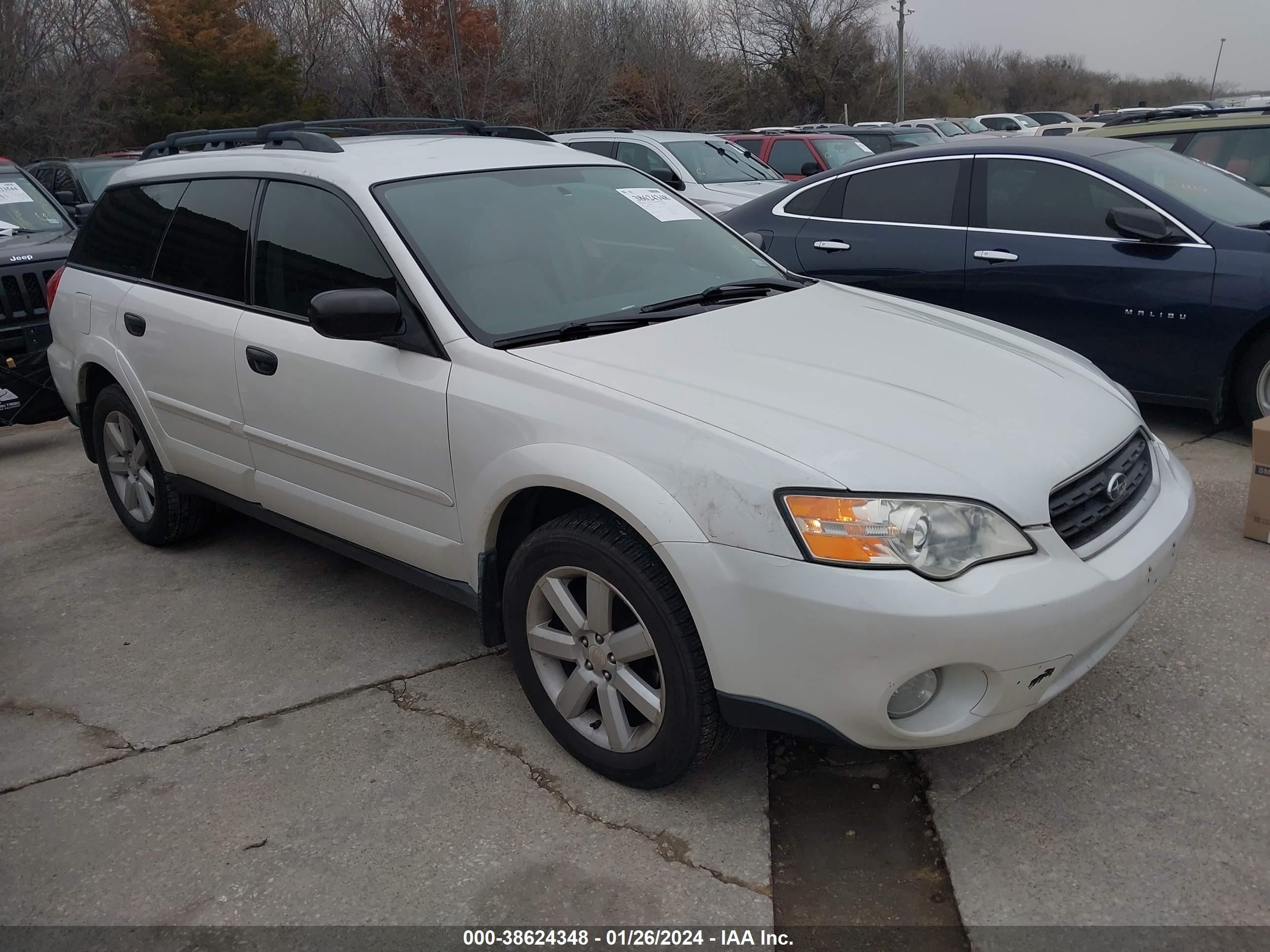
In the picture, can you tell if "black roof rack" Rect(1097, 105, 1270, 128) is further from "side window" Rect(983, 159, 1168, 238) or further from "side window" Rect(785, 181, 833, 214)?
"side window" Rect(785, 181, 833, 214)

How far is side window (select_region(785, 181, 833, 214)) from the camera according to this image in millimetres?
6680

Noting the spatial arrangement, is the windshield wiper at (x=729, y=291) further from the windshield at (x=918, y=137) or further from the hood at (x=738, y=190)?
the windshield at (x=918, y=137)

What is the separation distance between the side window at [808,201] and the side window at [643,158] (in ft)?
15.4

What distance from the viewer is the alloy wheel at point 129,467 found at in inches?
184

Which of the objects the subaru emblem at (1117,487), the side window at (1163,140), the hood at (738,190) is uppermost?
the side window at (1163,140)

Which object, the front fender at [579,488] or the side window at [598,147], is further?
the side window at [598,147]

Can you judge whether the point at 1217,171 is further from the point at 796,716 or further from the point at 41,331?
the point at 41,331

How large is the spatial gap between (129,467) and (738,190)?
7.80 meters

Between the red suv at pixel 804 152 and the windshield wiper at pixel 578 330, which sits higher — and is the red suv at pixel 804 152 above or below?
above

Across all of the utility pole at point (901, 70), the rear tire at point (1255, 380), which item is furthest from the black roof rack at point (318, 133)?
the utility pole at point (901, 70)

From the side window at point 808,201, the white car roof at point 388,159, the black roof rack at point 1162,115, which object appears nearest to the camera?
the white car roof at point 388,159

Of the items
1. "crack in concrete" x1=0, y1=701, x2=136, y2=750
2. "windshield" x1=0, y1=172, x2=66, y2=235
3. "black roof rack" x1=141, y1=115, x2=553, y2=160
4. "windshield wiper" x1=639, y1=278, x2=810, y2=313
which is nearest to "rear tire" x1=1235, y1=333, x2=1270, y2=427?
"windshield wiper" x1=639, y1=278, x2=810, y2=313

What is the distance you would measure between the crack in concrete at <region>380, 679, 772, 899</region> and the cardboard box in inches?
111

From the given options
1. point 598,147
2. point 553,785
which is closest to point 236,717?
point 553,785
